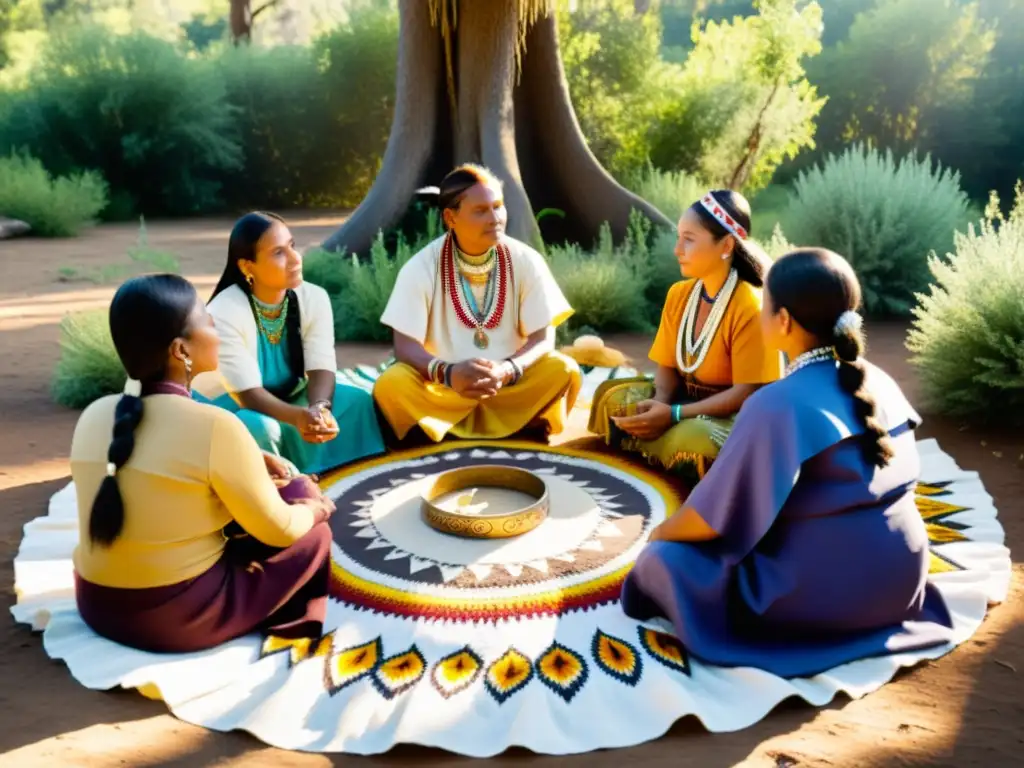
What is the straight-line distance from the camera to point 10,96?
646 inches

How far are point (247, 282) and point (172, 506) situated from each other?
5.35 ft

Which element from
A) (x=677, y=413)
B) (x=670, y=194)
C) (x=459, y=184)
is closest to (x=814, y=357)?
(x=677, y=413)

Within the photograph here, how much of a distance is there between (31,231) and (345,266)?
7486 mm

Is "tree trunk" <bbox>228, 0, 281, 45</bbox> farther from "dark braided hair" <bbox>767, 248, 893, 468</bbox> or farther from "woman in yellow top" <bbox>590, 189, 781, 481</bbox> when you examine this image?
"dark braided hair" <bbox>767, 248, 893, 468</bbox>

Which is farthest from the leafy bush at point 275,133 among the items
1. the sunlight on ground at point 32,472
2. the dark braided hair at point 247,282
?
the dark braided hair at point 247,282

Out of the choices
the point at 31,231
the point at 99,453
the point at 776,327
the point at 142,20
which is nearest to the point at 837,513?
the point at 776,327

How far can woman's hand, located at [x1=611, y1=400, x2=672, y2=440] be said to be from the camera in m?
4.19

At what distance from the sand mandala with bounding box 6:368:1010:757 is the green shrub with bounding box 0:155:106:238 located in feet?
33.8

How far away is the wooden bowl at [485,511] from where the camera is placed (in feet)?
11.9

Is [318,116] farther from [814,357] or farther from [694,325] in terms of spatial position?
[814,357]

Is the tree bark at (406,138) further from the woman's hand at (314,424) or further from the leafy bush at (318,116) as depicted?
the leafy bush at (318,116)

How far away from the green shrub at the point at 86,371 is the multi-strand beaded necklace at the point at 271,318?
1.83 metres

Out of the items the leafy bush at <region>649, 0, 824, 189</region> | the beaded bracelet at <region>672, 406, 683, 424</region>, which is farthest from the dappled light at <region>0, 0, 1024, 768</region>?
the leafy bush at <region>649, 0, 824, 189</region>

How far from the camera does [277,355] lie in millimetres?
4277
